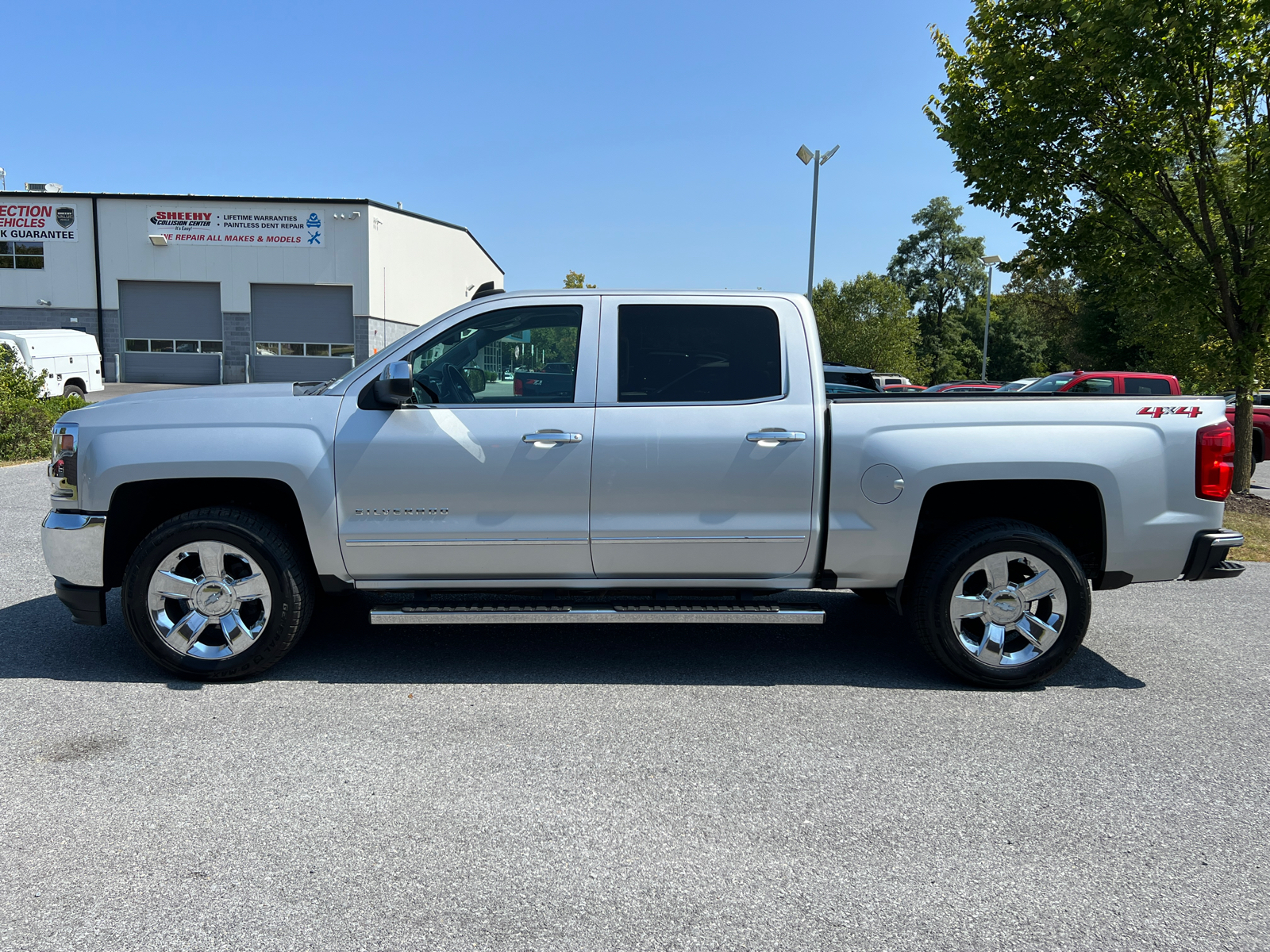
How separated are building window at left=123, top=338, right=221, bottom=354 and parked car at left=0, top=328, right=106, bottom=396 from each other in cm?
1434

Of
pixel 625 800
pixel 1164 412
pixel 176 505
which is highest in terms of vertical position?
pixel 1164 412

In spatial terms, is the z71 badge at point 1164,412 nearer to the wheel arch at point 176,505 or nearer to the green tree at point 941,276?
the wheel arch at point 176,505

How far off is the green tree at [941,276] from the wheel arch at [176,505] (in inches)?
2914

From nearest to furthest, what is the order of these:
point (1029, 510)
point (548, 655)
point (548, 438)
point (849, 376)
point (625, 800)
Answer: point (625, 800), point (548, 438), point (1029, 510), point (548, 655), point (849, 376)

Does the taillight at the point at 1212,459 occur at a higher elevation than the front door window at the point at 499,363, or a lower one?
lower

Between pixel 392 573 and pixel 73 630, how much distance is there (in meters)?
2.24

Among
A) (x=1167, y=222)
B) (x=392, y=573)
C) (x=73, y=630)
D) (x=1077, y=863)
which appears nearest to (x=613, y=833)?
(x=1077, y=863)

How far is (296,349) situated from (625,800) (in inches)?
1459

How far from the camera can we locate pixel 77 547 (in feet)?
15.1

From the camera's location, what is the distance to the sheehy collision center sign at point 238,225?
1435 inches

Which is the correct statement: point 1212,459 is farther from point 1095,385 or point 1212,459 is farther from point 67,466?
point 1095,385

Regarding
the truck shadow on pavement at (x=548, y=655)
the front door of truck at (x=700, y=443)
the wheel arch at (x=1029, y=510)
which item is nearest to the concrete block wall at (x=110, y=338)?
the truck shadow on pavement at (x=548, y=655)

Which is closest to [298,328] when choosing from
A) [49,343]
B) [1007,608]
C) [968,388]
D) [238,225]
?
[238,225]

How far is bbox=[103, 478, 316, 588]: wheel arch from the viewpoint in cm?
471
